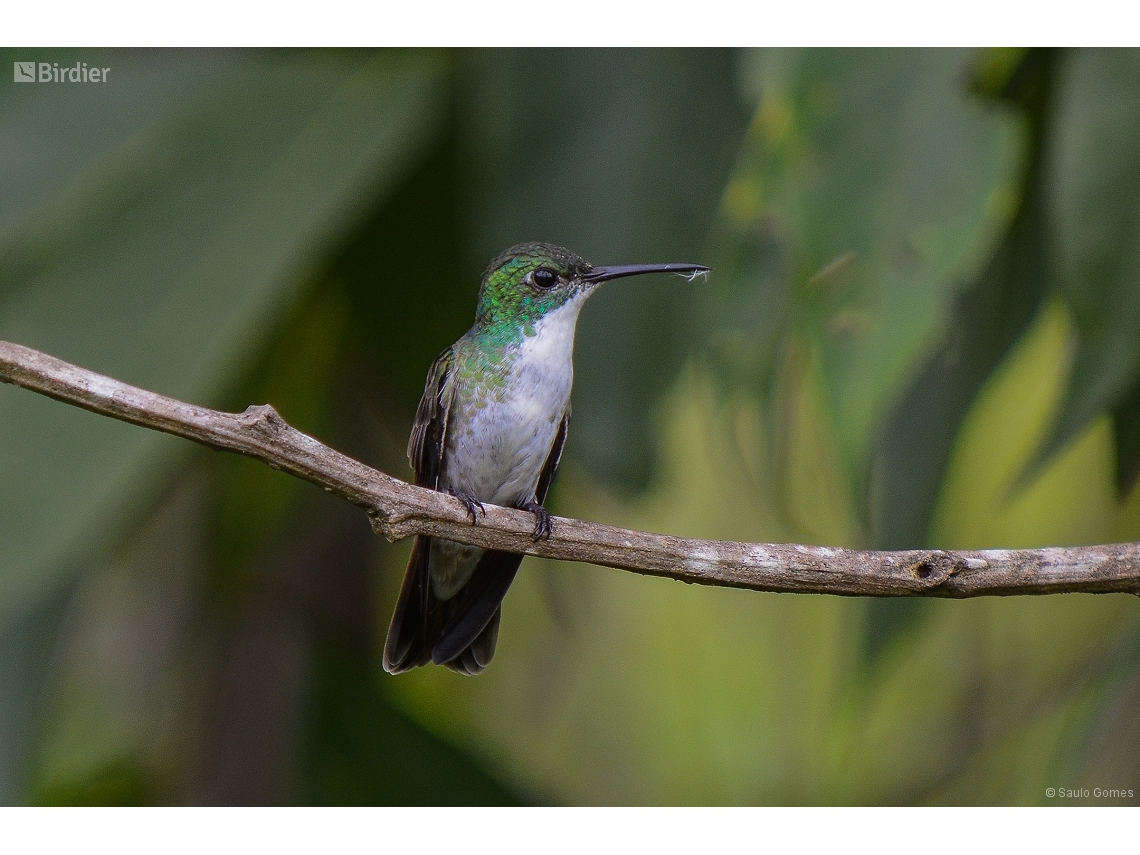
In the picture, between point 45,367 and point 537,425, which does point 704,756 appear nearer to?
point 537,425

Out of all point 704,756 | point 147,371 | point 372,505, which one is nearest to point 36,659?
point 147,371

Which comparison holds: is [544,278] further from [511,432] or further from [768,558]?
[768,558]

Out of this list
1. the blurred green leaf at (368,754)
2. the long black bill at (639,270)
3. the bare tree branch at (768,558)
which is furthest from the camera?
the blurred green leaf at (368,754)

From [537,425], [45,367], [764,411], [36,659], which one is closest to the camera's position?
[45,367]
